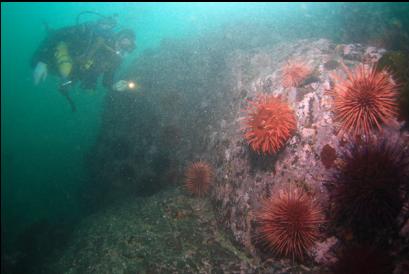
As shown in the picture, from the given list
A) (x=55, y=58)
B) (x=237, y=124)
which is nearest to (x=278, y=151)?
(x=237, y=124)

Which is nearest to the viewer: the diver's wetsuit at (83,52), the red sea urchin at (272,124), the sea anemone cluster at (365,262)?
the sea anemone cluster at (365,262)

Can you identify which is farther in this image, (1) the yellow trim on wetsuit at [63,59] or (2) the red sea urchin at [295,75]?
(1) the yellow trim on wetsuit at [63,59]

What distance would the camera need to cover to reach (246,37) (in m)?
16.7

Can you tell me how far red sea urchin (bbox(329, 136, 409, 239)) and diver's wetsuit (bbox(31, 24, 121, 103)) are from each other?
1192 cm

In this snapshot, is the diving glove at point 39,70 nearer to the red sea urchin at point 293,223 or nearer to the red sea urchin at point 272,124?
the red sea urchin at point 272,124

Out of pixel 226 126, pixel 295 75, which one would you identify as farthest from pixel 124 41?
pixel 295 75

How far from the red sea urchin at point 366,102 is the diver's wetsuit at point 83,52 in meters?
11.2

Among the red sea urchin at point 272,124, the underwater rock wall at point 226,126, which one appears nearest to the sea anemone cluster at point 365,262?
the underwater rock wall at point 226,126

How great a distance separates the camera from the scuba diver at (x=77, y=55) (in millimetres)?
12648

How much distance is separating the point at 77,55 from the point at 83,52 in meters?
0.32

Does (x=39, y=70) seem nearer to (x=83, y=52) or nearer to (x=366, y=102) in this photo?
(x=83, y=52)

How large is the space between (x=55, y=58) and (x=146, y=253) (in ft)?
34.0

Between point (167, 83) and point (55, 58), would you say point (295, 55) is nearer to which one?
point (167, 83)

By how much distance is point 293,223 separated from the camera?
483 cm
